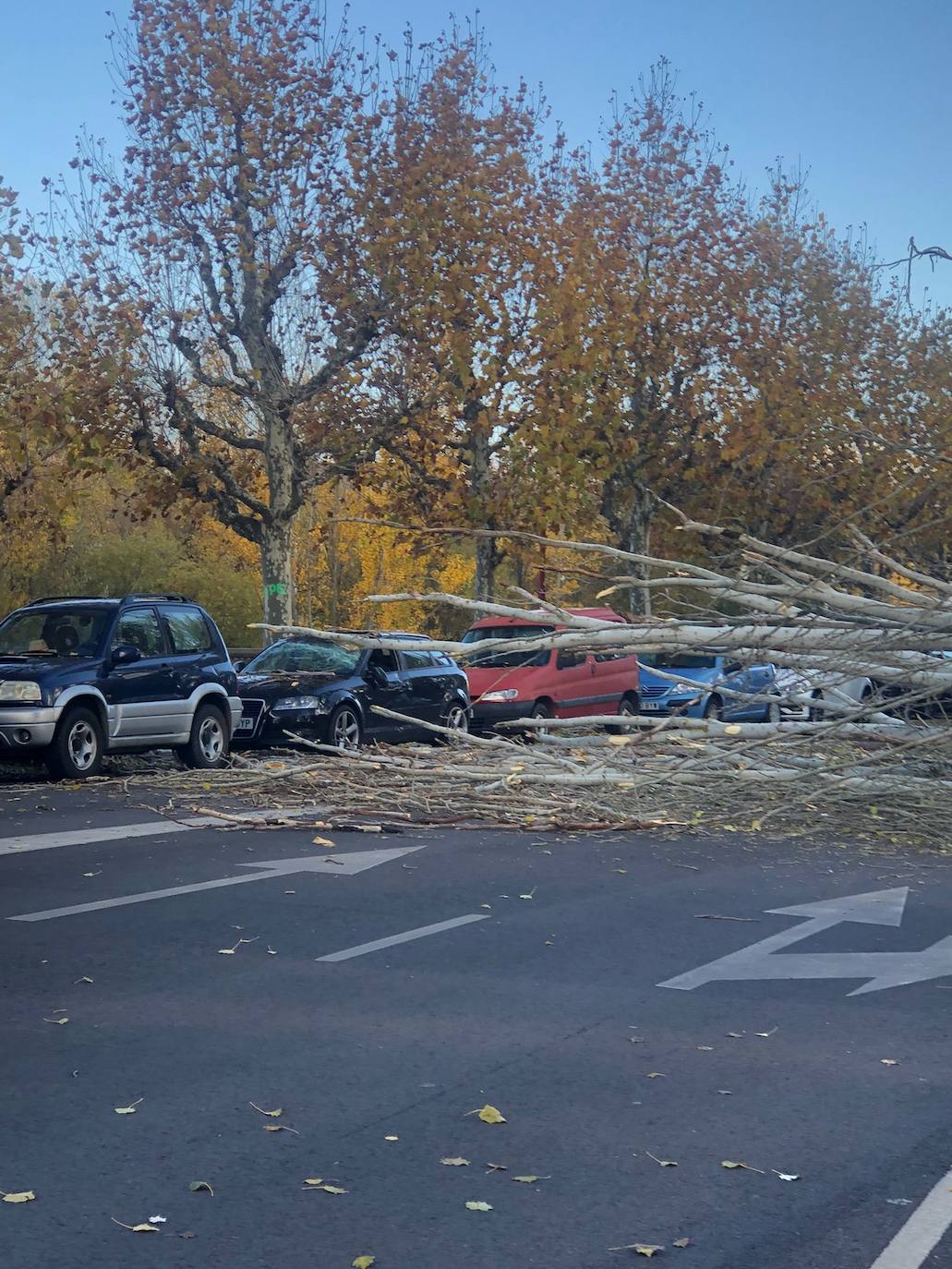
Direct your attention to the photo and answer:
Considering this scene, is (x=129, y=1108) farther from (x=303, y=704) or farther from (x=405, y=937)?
(x=303, y=704)

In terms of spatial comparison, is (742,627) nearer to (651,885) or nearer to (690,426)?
(651,885)

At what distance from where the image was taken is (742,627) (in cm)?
1259

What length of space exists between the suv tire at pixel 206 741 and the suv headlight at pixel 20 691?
2.34m

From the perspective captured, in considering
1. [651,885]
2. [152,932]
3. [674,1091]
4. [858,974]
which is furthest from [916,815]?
[674,1091]

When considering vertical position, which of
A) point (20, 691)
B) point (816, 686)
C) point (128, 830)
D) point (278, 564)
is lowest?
point (128, 830)

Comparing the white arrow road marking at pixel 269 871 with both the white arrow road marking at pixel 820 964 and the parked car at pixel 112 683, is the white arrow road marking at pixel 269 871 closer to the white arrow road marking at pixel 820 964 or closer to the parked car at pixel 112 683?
the white arrow road marking at pixel 820 964

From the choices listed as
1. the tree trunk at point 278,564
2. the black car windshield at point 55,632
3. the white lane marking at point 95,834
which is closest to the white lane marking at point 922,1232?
the white lane marking at point 95,834

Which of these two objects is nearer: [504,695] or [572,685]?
[504,695]

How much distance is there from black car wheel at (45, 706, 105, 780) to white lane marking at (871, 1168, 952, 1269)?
12.8m

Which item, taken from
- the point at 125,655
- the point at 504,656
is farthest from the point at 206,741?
the point at 504,656

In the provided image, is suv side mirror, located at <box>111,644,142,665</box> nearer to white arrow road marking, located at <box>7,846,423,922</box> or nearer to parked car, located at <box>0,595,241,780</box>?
parked car, located at <box>0,595,241,780</box>

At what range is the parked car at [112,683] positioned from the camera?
15.9 meters

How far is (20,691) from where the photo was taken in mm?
15914

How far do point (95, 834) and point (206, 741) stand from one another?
5.99 meters
